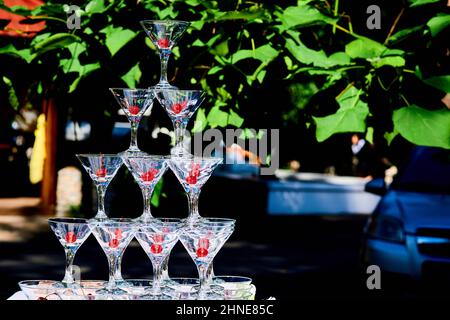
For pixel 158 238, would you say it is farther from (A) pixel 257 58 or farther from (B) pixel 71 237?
(A) pixel 257 58

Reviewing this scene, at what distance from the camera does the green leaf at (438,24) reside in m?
3.76

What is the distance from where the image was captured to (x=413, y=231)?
24.5ft

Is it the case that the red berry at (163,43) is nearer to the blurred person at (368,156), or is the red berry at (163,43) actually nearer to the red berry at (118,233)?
the red berry at (118,233)

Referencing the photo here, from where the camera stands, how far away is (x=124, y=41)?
13.6ft

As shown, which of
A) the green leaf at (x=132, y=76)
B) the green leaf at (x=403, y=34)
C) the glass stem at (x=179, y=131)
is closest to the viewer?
the glass stem at (x=179, y=131)

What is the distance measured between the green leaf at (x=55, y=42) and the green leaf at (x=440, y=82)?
1528 mm

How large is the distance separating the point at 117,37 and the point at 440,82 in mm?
1432

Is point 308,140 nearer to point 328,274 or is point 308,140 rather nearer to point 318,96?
point 318,96

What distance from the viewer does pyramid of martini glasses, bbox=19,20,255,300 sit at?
10.3 ft

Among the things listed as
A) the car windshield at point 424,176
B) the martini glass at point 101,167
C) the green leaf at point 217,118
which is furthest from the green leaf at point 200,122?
the car windshield at point 424,176

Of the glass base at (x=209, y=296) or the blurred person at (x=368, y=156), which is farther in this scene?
the blurred person at (x=368, y=156)

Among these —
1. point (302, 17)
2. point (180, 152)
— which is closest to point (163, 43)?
point (180, 152)

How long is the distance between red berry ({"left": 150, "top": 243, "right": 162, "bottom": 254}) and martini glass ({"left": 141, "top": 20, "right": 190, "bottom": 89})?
0.64m
